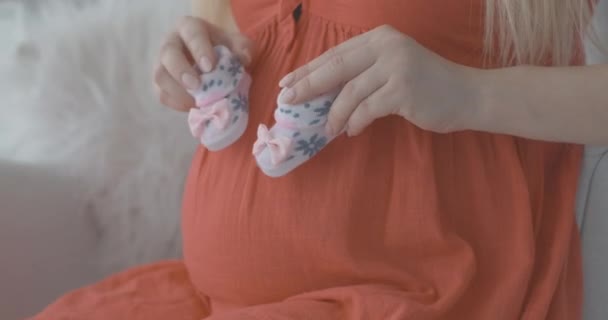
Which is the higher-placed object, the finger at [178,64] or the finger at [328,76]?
the finger at [178,64]

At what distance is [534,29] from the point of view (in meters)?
0.66

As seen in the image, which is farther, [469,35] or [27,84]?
[27,84]

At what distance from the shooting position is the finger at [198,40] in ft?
2.24

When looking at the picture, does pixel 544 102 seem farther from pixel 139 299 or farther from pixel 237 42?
pixel 139 299

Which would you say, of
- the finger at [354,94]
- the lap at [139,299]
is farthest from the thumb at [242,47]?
the lap at [139,299]

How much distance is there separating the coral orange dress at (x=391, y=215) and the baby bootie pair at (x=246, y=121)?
0.03 meters

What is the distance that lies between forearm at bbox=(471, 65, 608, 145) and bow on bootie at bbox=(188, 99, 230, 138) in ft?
0.64

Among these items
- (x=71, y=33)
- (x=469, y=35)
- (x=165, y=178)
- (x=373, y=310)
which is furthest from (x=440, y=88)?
(x=71, y=33)

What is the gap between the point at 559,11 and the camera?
0.66m

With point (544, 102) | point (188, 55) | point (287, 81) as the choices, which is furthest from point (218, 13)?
point (544, 102)

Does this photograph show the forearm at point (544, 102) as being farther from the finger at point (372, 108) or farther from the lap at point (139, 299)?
the lap at point (139, 299)

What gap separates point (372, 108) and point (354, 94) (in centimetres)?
2

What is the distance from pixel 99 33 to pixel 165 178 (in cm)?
20

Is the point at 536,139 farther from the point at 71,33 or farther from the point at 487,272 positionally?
the point at 71,33
